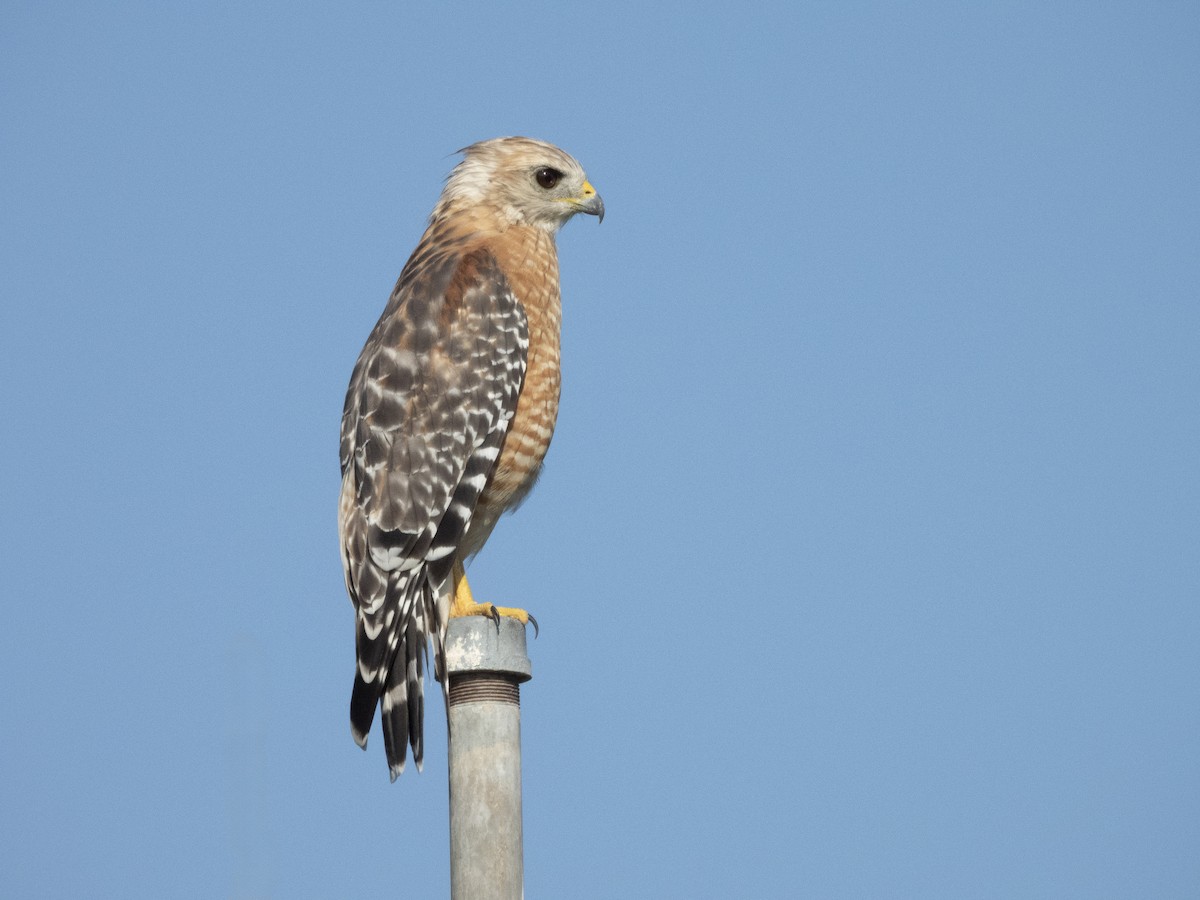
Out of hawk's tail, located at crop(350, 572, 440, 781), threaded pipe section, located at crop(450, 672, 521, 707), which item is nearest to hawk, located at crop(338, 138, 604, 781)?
hawk's tail, located at crop(350, 572, 440, 781)

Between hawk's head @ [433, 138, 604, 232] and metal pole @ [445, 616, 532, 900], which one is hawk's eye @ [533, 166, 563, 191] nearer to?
hawk's head @ [433, 138, 604, 232]

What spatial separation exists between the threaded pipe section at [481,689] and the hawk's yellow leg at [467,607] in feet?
2.79

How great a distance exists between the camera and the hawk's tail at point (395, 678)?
645 cm

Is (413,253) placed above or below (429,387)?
above

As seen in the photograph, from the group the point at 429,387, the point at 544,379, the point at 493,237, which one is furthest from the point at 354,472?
the point at 493,237

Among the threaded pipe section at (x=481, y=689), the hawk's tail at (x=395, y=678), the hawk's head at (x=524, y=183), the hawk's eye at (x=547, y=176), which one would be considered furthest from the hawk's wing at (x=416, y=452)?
the threaded pipe section at (x=481, y=689)

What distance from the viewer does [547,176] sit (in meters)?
8.26

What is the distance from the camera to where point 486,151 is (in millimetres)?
8320

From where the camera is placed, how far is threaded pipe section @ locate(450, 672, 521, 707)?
565cm

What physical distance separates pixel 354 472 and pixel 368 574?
620mm

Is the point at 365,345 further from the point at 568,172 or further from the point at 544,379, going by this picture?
the point at 568,172

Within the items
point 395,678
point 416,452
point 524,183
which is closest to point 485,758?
point 395,678

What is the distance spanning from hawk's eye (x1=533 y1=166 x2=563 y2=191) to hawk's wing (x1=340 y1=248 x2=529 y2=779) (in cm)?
70

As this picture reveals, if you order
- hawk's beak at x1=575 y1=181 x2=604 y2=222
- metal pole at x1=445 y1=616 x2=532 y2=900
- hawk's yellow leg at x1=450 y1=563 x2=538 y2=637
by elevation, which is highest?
hawk's beak at x1=575 y1=181 x2=604 y2=222
